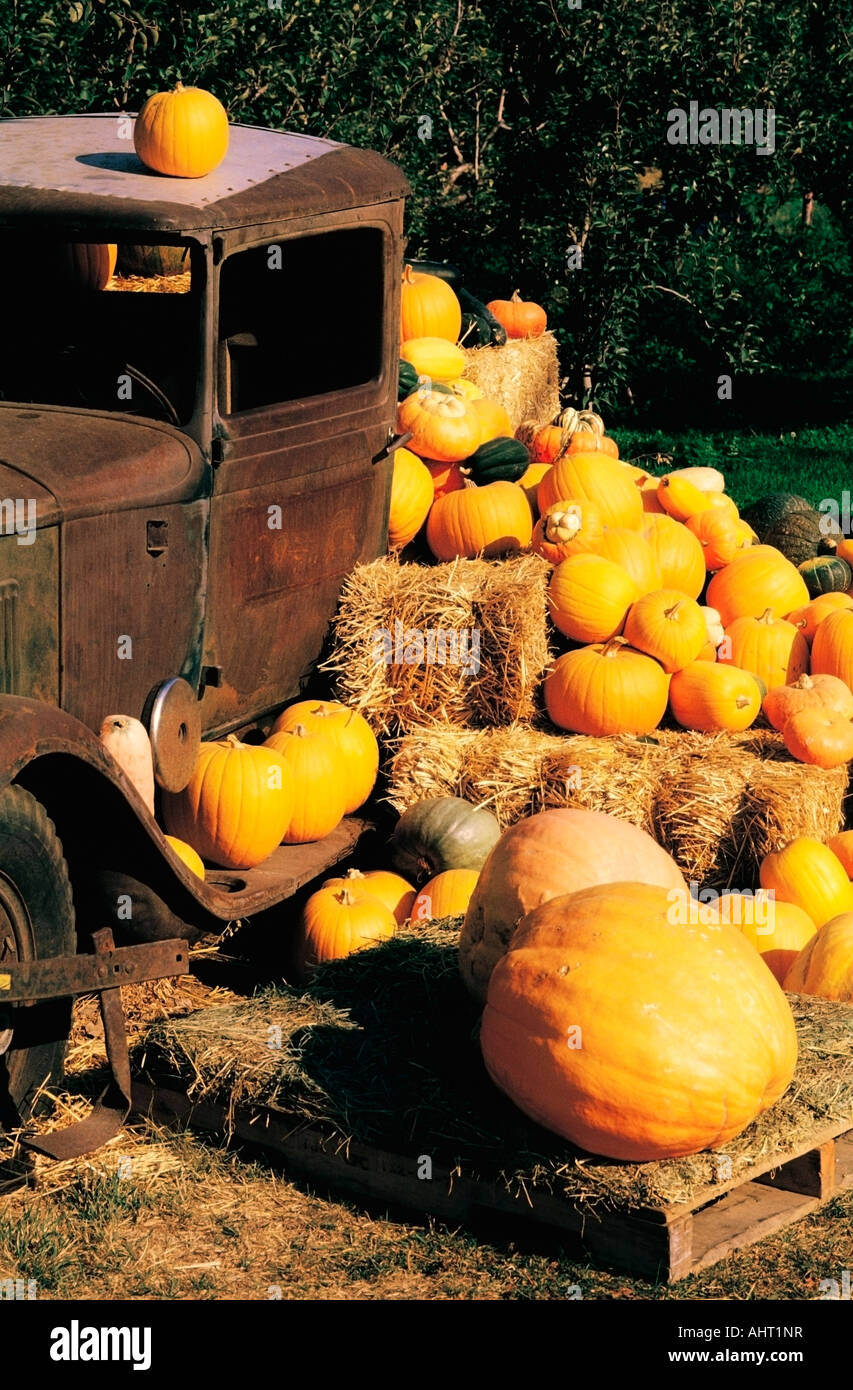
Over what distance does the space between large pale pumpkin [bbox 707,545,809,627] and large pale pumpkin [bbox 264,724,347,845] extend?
7.01ft

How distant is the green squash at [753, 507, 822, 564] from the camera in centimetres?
812

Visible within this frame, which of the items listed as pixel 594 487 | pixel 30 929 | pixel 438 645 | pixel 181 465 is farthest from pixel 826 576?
pixel 30 929

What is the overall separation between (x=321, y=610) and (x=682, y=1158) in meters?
2.68

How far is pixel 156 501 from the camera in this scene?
494cm

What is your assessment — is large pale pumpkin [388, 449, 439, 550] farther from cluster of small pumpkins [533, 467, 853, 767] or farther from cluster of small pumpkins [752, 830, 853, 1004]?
cluster of small pumpkins [752, 830, 853, 1004]

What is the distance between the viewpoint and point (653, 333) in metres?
14.4

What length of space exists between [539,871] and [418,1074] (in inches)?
23.7

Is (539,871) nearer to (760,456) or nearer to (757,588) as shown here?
(757,588)

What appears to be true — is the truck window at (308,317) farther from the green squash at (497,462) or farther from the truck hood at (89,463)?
the green squash at (497,462)

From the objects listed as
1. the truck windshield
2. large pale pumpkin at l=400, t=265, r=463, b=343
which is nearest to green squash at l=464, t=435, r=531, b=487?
large pale pumpkin at l=400, t=265, r=463, b=343

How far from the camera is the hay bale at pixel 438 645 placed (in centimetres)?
615

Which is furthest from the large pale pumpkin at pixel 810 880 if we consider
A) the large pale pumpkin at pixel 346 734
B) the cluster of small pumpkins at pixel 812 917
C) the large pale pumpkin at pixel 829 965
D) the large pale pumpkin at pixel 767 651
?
the large pale pumpkin at pixel 346 734

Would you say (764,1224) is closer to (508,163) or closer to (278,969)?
(278,969)

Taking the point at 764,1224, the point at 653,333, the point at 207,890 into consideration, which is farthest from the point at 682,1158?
the point at 653,333
